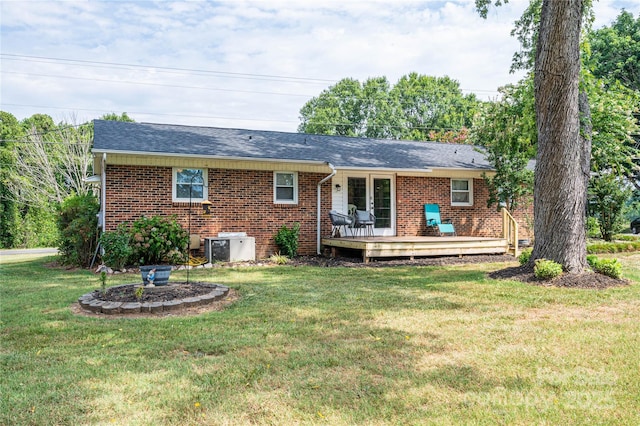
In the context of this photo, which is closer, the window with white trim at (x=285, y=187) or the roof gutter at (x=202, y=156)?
the roof gutter at (x=202, y=156)

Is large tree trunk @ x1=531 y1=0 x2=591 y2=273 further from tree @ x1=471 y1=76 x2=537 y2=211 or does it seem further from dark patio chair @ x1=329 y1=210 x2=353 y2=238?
dark patio chair @ x1=329 y1=210 x2=353 y2=238

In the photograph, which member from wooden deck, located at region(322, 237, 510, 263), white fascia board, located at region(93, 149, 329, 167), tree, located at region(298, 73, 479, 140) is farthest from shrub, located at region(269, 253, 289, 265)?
tree, located at region(298, 73, 479, 140)

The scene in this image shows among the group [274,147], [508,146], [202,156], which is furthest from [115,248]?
[508,146]

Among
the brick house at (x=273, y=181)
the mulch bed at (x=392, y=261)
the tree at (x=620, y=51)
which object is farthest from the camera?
the tree at (x=620, y=51)

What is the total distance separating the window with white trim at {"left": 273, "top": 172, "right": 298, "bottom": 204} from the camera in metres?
12.5

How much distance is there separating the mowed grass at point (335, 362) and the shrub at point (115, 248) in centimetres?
271

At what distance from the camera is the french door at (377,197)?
13625 mm

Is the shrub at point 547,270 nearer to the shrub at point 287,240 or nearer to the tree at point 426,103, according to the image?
the shrub at point 287,240

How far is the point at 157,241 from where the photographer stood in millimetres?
10227

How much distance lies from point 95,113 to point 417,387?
31198 mm

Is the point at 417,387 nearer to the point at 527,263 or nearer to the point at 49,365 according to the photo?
the point at 49,365

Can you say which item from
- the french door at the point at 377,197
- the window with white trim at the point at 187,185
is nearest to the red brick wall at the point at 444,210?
the french door at the point at 377,197

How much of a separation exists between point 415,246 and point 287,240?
3427 millimetres

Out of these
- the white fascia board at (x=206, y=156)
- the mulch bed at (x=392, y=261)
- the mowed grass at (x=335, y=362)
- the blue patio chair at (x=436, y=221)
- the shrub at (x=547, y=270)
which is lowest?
the mowed grass at (x=335, y=362)
